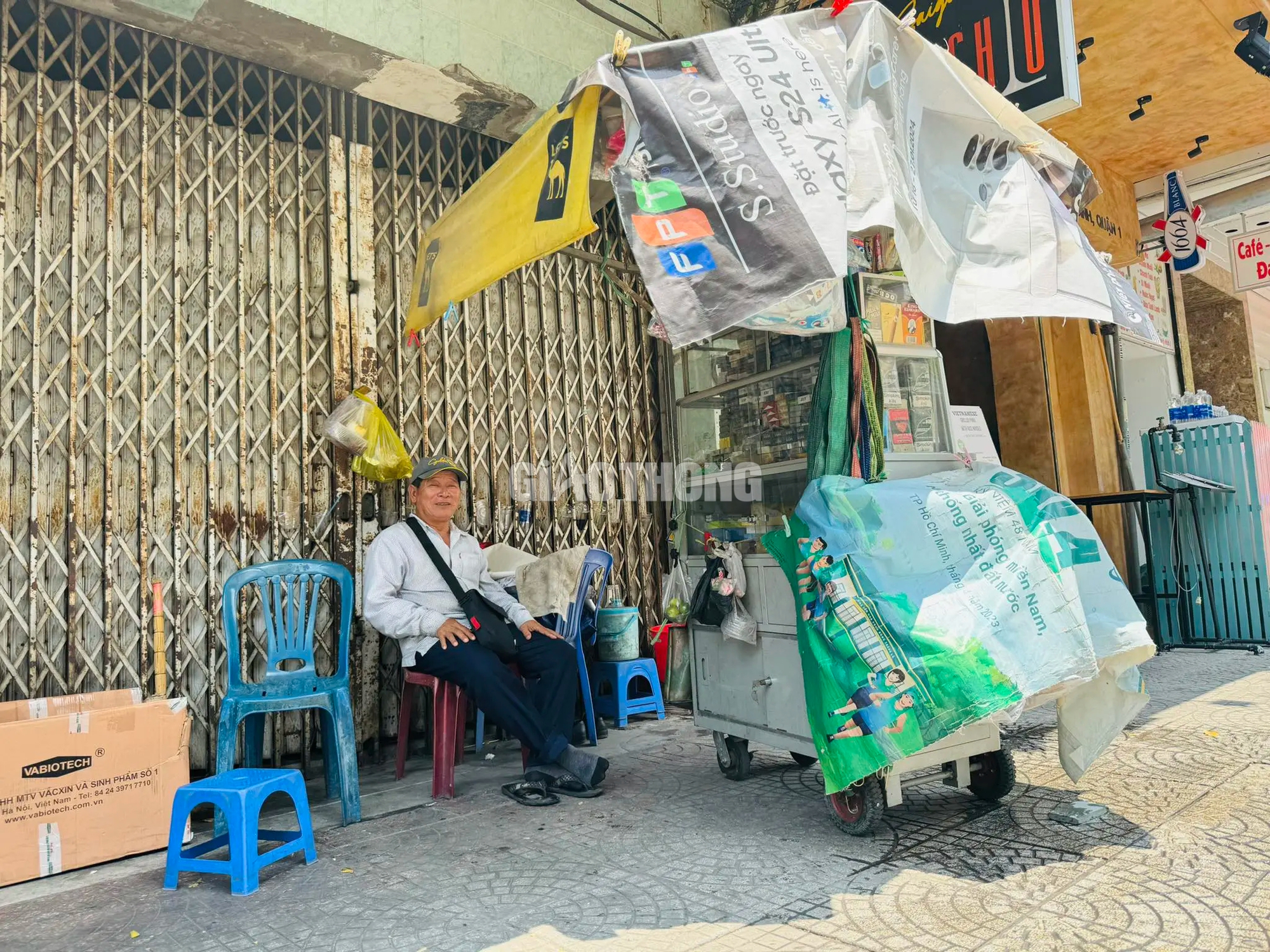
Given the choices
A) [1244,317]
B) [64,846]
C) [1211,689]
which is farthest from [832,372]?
[1244,317]

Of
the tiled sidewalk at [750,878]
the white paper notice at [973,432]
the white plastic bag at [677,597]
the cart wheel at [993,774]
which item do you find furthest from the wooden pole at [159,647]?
the white paper notice at [973,432]

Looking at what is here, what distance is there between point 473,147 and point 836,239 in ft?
12.9

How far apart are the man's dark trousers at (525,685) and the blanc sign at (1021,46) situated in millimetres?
3869

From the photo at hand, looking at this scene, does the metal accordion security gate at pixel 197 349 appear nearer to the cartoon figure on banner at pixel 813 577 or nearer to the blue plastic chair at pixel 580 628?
the blue plastic chair at pixel 580 628

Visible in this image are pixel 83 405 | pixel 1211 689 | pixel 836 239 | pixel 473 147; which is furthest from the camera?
pixel 473 147

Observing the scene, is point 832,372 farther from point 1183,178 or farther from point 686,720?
point 1183,178

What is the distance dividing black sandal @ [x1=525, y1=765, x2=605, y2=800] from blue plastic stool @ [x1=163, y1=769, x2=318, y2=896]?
99cm

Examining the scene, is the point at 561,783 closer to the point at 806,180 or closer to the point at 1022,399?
the point at 806,180

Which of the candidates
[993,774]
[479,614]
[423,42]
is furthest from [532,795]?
[423,42]

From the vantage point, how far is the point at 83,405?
13.0 feet

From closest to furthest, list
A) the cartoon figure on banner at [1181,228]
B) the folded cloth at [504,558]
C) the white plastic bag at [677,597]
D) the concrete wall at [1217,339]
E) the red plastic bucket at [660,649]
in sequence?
the white plastic bag at [677,597] → the folded cloth at [504,558] → the red plastic bucket at [660,649] → the cartoon figure on banner at [1181,228] → the concrete wall at [1217,339]

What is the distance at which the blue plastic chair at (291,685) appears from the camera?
344 centimetres

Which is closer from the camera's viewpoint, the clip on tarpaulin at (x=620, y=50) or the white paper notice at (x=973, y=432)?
the clip on tarpaulin at (x=620, y=50)

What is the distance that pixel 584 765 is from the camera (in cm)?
365
